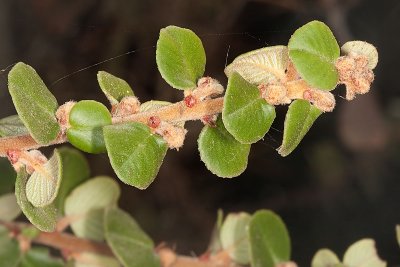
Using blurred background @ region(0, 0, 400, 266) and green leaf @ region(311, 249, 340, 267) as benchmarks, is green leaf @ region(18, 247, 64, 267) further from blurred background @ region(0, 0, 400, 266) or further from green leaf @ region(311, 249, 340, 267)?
blurred background @ region(0, 0, 400, 266)

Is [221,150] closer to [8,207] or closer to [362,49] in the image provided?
[362,49]

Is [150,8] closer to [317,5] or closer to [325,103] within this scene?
[317,5]

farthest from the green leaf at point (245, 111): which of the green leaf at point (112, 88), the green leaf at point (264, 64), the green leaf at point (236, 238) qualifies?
the green leaf at point (236, 238)

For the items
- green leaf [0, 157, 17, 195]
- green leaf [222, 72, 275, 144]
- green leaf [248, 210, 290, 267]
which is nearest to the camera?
green leaf [222, 72, 275, 144]

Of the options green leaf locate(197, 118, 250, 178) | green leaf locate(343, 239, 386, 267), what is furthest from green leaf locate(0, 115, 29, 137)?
green leaf locate(343, 239, 386, 267)

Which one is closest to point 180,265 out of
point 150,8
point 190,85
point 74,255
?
point 74,255

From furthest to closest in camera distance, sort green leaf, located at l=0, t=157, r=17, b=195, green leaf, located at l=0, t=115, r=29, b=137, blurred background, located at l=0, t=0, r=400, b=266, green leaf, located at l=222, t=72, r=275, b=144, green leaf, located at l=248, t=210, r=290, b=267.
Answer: blurred background, located at l=0, t=0, r=400, b=266 → green leaf, located at l=0, t=157, r=17, b=195 → green leaf, located at l=248, t=210, r=290, b=267 → green leaf, located at l=0, t=115, r=29, b=137 → green leaf, located at l=222, t=72, r=275, b=144

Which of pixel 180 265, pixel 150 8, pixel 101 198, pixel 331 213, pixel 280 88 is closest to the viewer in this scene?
pixel 280 88

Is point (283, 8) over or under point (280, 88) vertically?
under
